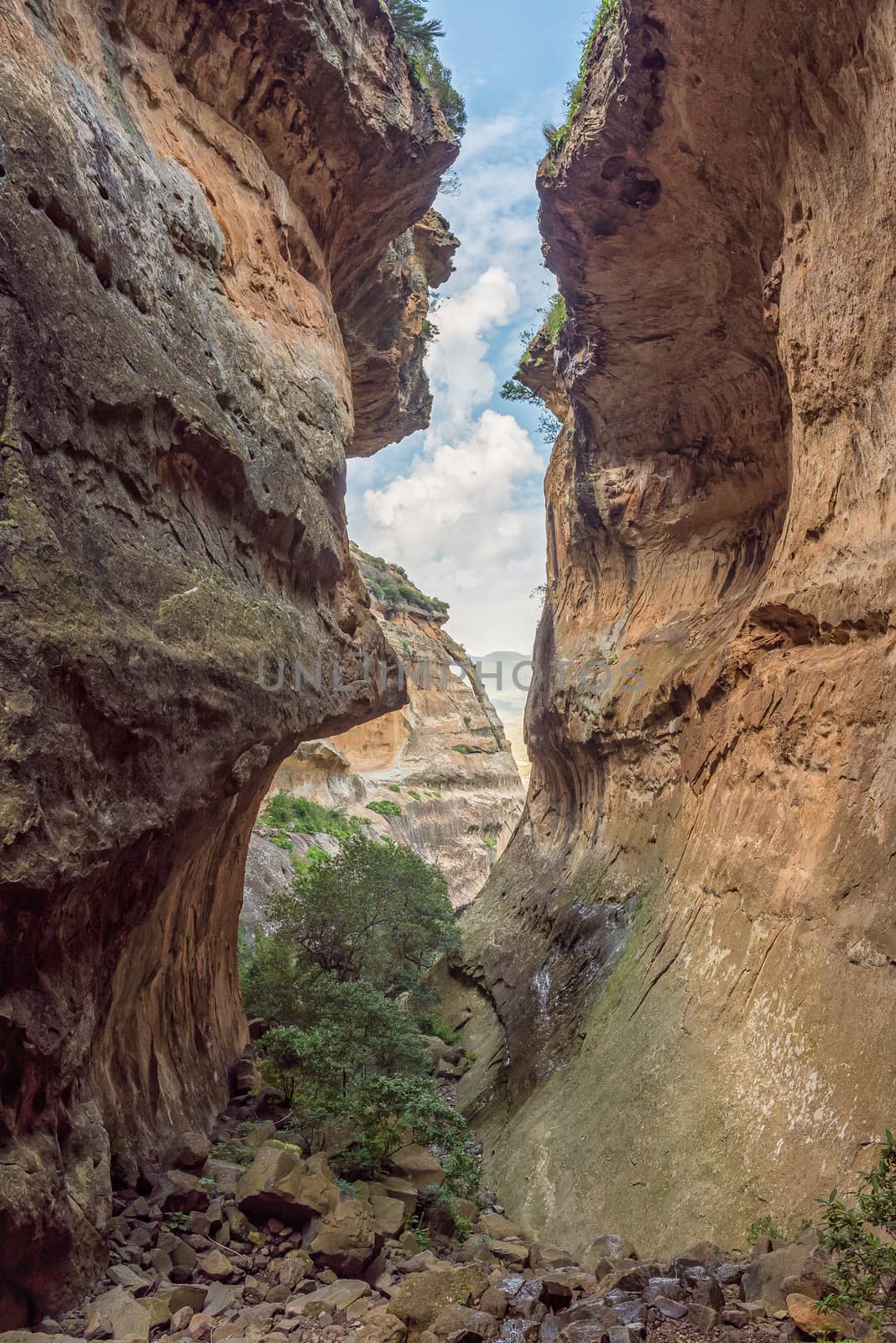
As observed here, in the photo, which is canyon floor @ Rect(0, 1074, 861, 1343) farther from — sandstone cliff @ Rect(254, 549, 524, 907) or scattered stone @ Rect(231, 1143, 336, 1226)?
sandstone cliff @ Rect(254, 549, 524, 907)

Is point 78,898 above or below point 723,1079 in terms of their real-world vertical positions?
above

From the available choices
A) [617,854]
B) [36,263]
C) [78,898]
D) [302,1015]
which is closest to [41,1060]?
[78,898]

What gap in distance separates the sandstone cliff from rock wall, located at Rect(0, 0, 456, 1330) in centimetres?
2487

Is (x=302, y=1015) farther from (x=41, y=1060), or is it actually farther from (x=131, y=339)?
(x=131, y=339)

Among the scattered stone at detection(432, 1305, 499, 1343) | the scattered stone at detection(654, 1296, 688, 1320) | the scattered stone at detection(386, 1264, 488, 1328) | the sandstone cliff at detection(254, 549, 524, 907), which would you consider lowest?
the scattered stone at detection(386, 1264, 488, 1328)

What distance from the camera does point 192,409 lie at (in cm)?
768

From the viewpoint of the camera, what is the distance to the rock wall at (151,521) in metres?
5.04

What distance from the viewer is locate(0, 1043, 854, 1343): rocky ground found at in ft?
15.9

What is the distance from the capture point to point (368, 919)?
52.7ft

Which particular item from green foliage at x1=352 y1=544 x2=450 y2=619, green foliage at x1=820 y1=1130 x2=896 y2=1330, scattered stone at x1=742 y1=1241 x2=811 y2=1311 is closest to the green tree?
scattered stone at x1=742 y1=1241 x2=811 y2=1311

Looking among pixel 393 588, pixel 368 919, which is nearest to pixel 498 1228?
pixel 368 919

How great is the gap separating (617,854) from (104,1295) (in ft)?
32.8

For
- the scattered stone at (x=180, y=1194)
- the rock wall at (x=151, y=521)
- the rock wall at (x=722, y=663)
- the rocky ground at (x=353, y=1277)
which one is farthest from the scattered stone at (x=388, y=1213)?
the rock wall at (x=151, y=521)

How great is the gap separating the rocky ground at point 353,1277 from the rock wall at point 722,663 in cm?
122
